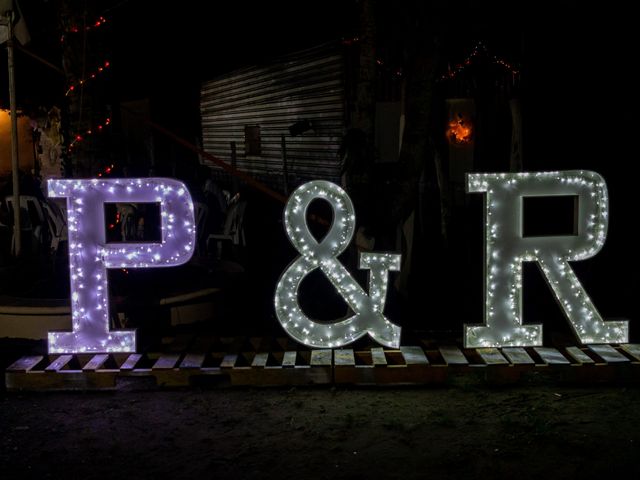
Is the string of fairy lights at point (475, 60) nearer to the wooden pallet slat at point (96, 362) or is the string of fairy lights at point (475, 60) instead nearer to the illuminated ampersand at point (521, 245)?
the illuminated ampersand at point (521, 245)

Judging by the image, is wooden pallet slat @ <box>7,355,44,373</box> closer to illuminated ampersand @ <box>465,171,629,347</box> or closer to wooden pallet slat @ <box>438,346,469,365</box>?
wooden pallet slat @ <box>438,346,469,365</box>

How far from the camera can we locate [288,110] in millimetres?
15125

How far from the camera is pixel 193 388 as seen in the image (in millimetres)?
5617

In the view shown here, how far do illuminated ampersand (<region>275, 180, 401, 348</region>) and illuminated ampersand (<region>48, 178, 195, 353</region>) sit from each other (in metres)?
0.81

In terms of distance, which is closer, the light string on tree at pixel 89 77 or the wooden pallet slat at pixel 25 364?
the wooden pallet slat at pixel 25 364

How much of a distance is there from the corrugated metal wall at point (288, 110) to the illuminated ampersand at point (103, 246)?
7.53 m

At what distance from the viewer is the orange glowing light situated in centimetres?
1173

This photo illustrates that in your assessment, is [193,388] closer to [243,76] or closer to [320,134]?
[320,134]

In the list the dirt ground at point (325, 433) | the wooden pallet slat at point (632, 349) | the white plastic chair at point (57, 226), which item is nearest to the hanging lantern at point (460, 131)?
the white plastic chair at point (57, 226)

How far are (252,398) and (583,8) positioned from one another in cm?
748

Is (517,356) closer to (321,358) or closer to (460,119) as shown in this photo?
(321,358)

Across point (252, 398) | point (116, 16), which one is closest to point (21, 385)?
point (252, 398)

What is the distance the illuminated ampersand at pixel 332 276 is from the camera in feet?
17.9

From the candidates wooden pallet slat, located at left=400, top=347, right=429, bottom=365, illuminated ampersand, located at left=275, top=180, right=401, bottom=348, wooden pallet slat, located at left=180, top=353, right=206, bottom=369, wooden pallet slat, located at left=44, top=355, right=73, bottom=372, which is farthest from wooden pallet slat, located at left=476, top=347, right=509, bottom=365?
wooden pallet slat, located at left=44, top=355, right=73, bottom=372
